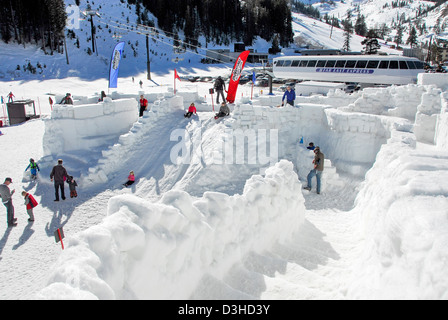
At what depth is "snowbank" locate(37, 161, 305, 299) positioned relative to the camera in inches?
85.1

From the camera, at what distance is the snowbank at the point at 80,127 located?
11.0m

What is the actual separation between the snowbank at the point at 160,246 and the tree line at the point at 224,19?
168ft

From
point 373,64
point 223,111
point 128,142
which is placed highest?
point 373,64

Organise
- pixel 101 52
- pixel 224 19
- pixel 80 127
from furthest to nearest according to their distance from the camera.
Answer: pixel 224 19, pixel 101 52, pixel 80 127

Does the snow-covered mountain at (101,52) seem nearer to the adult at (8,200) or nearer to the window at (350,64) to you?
the window at (350,64)

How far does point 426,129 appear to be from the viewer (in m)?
9.02

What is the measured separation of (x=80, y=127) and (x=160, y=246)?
977cm

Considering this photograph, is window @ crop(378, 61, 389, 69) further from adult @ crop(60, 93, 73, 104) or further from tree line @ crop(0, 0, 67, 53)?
tree line @ crop(0, 0, 67, 53)

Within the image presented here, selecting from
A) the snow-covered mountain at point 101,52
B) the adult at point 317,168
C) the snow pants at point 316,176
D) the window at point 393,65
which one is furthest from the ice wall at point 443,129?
the snow-covered mountain at point 101,52

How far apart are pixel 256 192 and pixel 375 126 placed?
6319 millimetres

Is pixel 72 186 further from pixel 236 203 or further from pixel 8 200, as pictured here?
pixel 236 203

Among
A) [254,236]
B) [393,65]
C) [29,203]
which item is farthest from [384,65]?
[29,203]

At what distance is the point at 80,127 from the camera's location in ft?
36.9
